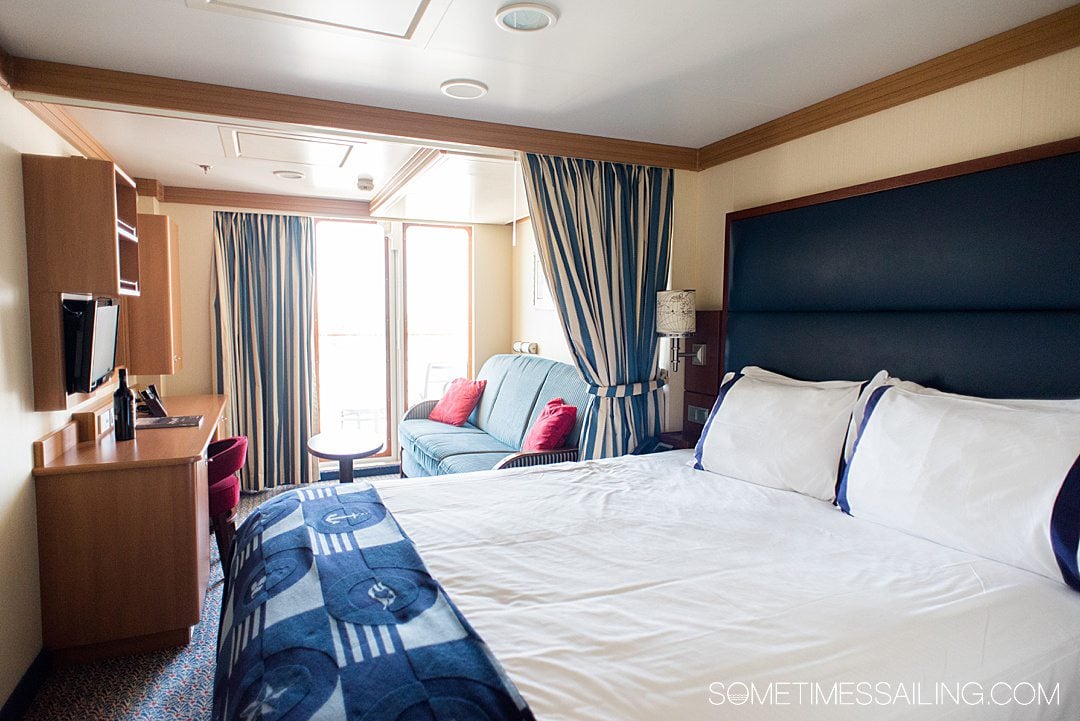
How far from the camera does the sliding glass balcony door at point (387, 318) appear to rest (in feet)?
17.7

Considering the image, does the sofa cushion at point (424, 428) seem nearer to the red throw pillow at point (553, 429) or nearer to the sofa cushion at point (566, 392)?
the sofa cushion at point (566, 392)

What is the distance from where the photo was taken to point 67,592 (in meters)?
2.47

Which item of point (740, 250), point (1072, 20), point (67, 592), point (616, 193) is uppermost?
point (1072, 20)

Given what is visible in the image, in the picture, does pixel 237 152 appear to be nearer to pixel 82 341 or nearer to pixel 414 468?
pixel 82 341

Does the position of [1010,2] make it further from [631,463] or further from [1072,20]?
[631,463]

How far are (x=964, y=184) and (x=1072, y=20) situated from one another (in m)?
0.52


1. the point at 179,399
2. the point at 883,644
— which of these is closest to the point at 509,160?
the point at 883,644

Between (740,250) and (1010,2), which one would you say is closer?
(1010,2)

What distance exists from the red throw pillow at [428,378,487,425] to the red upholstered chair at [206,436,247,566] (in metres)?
1.90

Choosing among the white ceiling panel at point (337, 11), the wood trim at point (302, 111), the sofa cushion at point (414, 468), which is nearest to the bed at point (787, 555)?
the wood trim at point (302, 111)

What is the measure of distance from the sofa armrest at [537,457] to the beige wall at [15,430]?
6.61 ft

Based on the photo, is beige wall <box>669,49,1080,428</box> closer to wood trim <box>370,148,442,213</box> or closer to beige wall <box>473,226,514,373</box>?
wood trim <box>370,148,442,213</box>

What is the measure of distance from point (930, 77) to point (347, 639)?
2.67 m

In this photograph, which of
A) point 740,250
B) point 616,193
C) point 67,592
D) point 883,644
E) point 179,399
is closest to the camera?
point 883,644
